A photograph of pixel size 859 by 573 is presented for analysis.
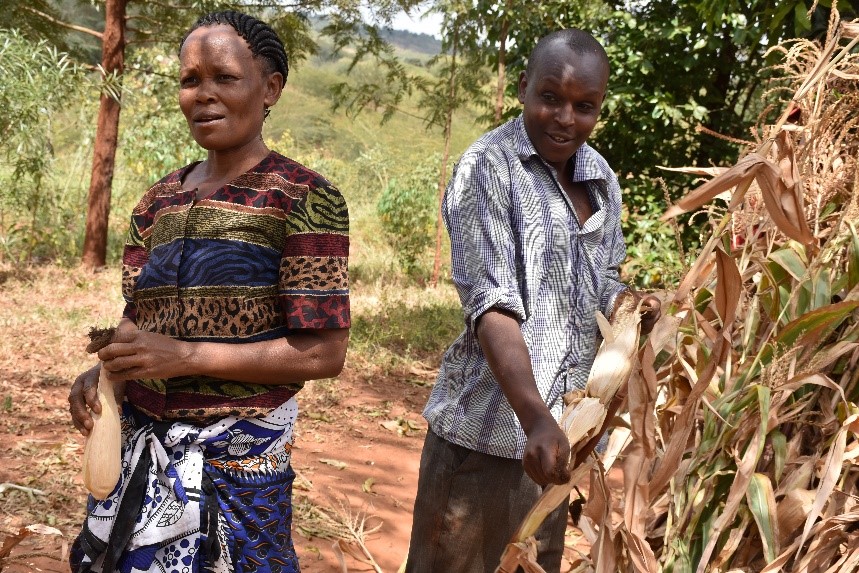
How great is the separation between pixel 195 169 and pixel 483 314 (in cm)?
62

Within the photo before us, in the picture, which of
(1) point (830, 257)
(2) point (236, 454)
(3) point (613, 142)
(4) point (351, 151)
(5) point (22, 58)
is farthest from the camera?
(4) point (351, 151)

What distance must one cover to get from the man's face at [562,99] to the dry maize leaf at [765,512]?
72 cm

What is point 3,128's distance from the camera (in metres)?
6.38

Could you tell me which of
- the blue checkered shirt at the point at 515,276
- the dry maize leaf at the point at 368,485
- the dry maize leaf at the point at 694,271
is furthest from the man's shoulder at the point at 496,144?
the dry maize leaf at the point at 368,485

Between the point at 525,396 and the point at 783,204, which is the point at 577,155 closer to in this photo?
the point at 783,204

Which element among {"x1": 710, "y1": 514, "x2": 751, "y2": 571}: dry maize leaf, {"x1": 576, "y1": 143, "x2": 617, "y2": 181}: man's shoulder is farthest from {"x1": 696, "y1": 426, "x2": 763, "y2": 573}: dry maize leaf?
{"x1": 576, "y1": 143, "x2": 617, "y2": 181}: man's shoulder

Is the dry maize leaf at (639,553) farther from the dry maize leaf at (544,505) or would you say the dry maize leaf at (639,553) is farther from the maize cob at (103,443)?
the maize cob at (103,443)

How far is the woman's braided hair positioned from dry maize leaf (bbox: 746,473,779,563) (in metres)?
1.16

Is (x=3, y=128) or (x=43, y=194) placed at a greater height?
(x=3, y=128)

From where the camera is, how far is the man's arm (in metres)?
1.48

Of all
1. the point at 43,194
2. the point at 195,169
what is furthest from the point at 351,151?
the point at 195,169

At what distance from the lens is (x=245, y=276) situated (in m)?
1.62

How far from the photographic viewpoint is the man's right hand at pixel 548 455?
4.83ft

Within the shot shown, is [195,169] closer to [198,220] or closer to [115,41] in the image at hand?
[198,220]
